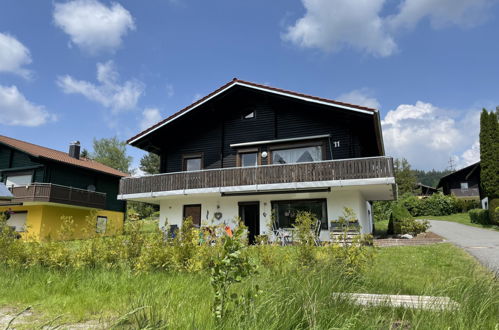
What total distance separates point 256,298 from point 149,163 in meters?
49.6

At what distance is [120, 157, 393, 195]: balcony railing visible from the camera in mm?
12688

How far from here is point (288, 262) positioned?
4.77m

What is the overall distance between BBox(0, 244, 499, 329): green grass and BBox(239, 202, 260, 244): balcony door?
10524 millimetres

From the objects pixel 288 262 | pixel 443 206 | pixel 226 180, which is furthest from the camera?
pixel 443 206

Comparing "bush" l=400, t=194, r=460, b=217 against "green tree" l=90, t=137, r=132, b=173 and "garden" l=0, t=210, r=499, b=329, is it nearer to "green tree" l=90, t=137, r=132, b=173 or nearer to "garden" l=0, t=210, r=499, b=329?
"garden" l=0, t=210, r=499, b=329

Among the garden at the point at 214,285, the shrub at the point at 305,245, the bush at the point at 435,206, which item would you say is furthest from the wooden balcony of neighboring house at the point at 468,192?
the shrub at the point at 305,245

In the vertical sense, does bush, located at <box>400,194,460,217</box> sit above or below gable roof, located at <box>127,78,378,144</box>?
below

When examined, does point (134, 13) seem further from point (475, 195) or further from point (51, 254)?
point (475, 195)

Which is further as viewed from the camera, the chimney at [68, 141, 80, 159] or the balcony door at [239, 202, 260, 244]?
the chimney at [68, 141, 80, 159]

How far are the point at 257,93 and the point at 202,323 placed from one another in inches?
560

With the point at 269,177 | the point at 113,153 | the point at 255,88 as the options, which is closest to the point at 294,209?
the point at 269,177

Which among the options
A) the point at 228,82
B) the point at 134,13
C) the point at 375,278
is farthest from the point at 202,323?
the point at 228,82

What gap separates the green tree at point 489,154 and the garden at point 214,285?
20.5 m

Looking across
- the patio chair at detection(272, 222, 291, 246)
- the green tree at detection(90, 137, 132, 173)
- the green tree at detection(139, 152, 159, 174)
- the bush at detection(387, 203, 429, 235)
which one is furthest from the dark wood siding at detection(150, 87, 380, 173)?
the green tree at detection(90, 137, 132, 173)
